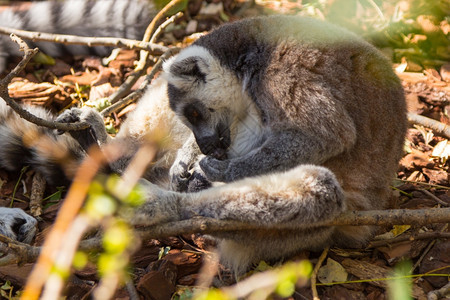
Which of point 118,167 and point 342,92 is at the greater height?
point 342,92

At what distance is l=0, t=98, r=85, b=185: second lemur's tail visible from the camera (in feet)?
14.0

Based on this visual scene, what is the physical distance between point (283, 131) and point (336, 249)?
1090 millimetres

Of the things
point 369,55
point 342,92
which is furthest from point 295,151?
point 369,55

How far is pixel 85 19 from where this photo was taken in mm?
6324

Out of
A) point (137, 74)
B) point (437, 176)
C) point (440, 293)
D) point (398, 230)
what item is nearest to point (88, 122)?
point (137, 74)

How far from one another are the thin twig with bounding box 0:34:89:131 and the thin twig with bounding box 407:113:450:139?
3164 millimetres

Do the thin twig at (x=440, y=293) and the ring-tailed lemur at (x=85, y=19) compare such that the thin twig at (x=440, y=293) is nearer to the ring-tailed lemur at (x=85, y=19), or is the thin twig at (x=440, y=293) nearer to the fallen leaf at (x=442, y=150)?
the fallen leaf at (x=442, y=150)

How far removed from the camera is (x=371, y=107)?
11.8 ft

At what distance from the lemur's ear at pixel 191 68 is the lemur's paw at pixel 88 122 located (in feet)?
2.89

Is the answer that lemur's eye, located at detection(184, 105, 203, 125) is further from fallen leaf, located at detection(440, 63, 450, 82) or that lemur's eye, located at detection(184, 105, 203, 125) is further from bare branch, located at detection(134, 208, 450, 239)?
fallen leaf, located at detection(440, 63, 450, 82)

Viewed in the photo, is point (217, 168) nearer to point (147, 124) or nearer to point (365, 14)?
point (147, 124)

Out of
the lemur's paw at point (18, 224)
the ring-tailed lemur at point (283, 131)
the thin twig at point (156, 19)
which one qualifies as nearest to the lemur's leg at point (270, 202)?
the ring-tailed lemur at point (283, 131)

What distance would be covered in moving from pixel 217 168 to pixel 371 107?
46.9 inches

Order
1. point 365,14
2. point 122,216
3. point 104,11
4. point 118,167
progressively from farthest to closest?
point 365,14, point 104,11, point 118,167, point 122,216
